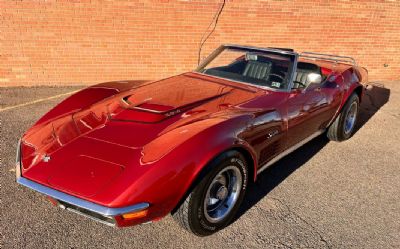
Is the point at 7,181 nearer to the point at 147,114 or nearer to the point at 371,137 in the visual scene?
the point at 147,114

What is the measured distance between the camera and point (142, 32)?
A: 7.04 m

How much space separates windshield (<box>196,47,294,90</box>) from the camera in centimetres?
363

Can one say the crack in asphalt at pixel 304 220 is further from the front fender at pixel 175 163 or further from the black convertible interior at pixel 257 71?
the black convertible interior at pixel 257 71

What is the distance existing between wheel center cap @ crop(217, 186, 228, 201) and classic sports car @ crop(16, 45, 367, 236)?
0.03 feet

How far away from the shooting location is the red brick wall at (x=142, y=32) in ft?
21.9

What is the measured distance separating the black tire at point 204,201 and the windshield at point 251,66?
4.13ft

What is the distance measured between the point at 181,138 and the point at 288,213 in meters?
1.37

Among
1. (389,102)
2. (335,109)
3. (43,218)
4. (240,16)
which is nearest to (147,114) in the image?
(43,218)

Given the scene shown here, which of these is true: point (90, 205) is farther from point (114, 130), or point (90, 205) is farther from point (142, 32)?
point (142, 32)

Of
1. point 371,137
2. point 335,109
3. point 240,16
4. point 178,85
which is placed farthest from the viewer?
point 240,16

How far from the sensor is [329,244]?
267 cm

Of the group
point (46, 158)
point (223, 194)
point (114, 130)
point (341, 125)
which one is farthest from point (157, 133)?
point (341, 125)

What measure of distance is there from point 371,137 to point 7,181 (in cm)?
492

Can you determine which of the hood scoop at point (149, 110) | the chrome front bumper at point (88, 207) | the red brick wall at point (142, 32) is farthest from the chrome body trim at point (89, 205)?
the red brick wall at point (142, 32)
